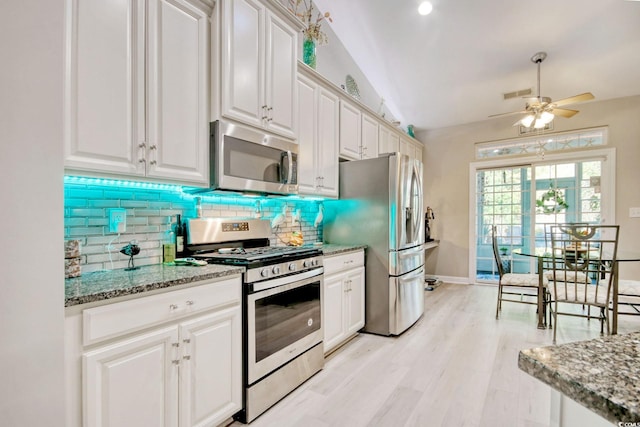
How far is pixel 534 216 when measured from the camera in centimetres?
497

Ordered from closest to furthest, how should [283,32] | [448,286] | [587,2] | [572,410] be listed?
[572,410], [283,32], [587,2], [448,286]

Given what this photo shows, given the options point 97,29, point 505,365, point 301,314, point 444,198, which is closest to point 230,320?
point 301,314

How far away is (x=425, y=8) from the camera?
3.53 metres

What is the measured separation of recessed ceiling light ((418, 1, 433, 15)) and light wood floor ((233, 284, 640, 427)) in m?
3.53

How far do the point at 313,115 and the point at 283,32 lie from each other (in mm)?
748

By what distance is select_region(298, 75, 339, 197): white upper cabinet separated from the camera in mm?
2840

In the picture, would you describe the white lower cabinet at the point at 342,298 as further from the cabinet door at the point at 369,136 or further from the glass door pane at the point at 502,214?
the glass door pane at the point at 502,214

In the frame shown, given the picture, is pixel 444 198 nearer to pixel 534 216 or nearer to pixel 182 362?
pixel 534 216

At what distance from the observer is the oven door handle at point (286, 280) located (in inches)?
74.2

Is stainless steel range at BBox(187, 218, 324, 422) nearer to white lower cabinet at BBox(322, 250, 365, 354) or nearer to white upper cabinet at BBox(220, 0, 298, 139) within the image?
white lower cabinet at BBox(322, 250, 365, 354)

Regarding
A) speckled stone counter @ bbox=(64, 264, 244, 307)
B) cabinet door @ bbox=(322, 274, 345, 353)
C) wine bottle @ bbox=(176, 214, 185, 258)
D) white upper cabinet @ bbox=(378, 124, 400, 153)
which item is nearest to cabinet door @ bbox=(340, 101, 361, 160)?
white upper cabinet @ bbox=(378, 124, 400, 153)

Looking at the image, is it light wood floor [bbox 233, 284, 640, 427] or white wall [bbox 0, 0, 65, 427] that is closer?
white wall [bbox 0, 0, 65, 427]

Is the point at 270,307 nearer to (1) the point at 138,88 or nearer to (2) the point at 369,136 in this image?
(1) the point at 138,88

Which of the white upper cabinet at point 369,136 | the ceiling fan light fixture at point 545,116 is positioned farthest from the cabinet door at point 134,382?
the ceiling fan light fixture at point 545,116
